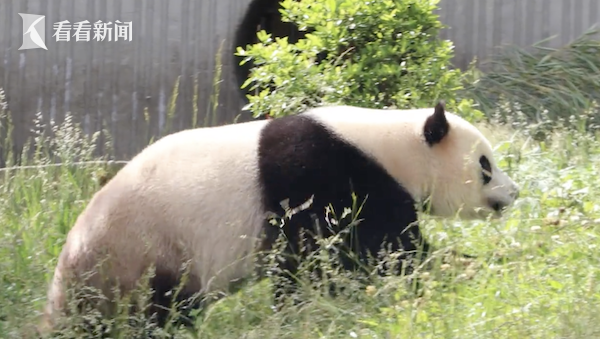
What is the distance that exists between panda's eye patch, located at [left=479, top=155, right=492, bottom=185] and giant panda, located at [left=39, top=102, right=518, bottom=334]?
1.13ft

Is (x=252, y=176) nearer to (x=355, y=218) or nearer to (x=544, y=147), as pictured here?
(x=355, y=218)

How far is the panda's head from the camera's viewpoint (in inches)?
184

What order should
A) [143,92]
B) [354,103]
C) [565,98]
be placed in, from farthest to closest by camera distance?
[143,92]
[565,98]
[354,103]

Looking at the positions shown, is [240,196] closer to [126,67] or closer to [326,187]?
[326,187]

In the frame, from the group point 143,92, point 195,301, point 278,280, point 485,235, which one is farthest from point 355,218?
point 143,92

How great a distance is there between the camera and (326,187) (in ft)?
14.2

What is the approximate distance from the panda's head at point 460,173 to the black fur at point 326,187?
0.91ft

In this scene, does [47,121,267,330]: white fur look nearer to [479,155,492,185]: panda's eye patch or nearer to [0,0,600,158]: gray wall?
[479,155,492,185]: panda's eye patch

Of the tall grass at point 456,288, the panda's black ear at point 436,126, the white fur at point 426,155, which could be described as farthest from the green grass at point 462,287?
the panda's black ear at point 436,126

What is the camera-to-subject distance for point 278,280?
4.11 meters

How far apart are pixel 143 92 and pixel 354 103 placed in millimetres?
5389

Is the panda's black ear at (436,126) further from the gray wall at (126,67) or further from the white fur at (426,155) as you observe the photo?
the gray wall at (126,67)

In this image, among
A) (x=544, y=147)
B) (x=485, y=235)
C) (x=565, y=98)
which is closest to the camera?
(x=485, y=235)

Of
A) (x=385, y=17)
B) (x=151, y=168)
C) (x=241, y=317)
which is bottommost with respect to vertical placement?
(x=241, y=317)
